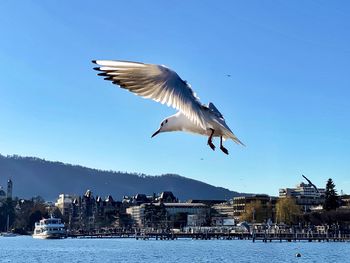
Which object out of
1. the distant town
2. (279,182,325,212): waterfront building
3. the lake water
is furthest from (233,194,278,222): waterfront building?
the lake water

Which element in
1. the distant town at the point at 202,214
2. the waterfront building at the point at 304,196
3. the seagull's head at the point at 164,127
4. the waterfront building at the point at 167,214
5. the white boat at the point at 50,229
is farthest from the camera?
the waterfront building at the point at 167,214

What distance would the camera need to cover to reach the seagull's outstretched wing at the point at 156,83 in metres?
3.10

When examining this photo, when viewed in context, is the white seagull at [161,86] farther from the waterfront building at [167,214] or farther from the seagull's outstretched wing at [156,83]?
the waterfront building at [167,214]

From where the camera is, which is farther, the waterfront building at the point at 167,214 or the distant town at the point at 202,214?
the waterfront building at the point at 167,214

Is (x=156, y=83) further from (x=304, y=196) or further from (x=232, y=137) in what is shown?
(x=304, y=196)

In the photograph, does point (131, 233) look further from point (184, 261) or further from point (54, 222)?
point (184, 261)

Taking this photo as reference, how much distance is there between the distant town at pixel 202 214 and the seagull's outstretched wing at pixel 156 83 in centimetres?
11449

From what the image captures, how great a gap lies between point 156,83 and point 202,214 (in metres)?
163

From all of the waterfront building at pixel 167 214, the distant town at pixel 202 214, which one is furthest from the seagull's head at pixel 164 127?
the waterfront building at pixel 167 214

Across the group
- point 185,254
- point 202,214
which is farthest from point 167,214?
point 185,254

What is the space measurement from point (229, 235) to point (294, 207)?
1364 centimetres

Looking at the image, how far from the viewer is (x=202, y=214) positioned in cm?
16488

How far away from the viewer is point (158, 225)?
536 ft

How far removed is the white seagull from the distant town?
114 metres
